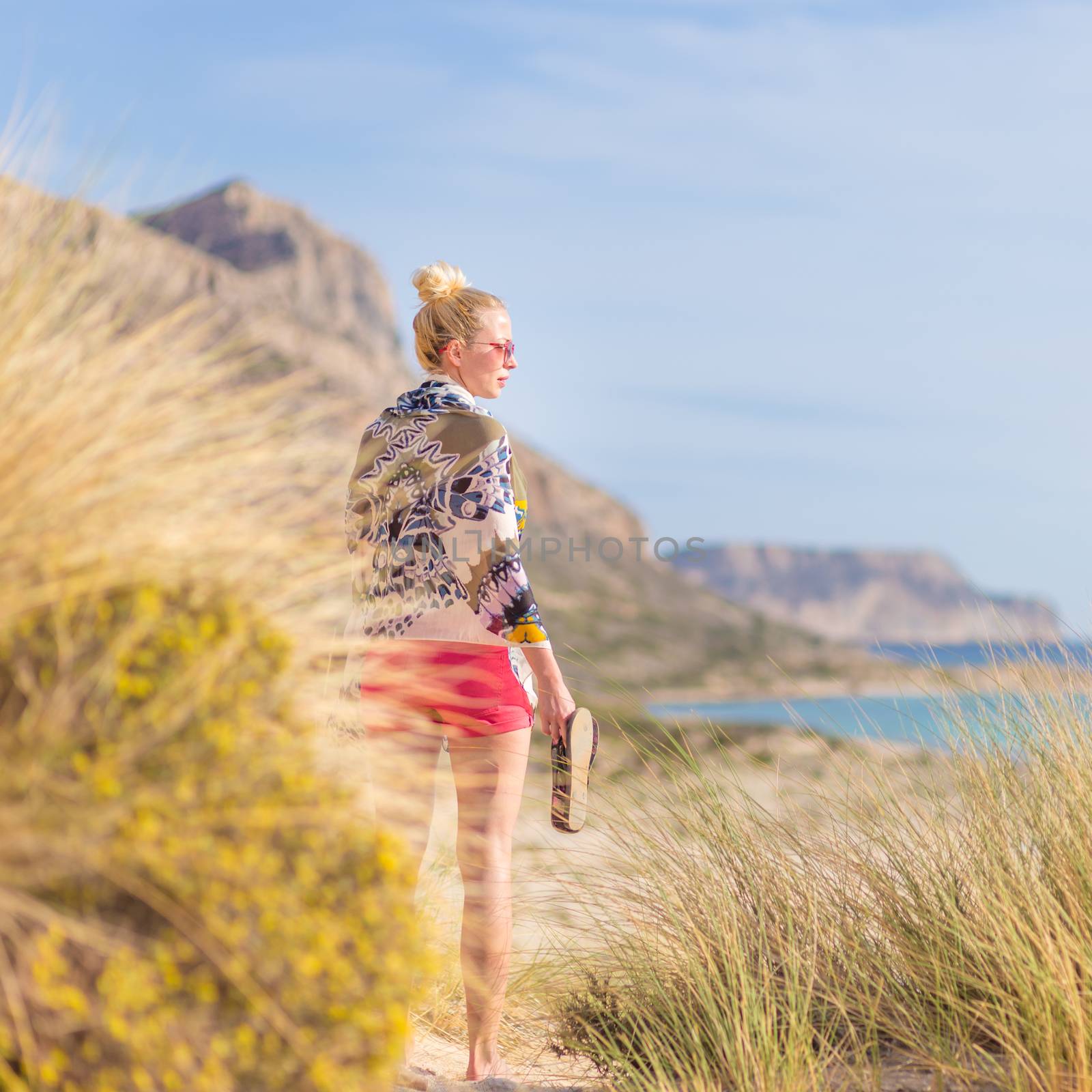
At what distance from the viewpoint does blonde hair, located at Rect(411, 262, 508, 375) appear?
3.05 m

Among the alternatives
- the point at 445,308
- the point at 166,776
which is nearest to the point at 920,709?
the point at 445,308

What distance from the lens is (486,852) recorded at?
2771 millimetres

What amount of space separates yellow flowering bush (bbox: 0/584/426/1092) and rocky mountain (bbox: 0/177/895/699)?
19.5 inches

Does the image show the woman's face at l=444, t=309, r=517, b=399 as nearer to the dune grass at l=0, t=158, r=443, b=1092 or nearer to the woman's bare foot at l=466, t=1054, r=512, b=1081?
the dune grass at l=0, t=158, r=443, b=1092

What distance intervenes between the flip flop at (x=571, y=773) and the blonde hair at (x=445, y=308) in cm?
108

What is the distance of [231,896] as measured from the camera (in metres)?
1.59

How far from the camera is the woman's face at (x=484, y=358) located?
3.06 metres

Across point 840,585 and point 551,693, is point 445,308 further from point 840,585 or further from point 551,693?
point 840,585

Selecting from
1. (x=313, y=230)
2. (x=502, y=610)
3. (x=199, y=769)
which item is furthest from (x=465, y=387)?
(x=313, y=230)

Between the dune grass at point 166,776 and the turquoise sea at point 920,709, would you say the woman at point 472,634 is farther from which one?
the dune grass at point 166,776

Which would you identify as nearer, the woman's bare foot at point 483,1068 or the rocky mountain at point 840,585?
the woman's bare foot at point 483,1068

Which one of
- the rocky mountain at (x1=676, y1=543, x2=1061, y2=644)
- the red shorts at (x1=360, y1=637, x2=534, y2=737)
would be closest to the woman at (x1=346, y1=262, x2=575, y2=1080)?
the red shorts at (x1=360, y1=637, x2=534, y2=737)

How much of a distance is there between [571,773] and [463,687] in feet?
1.14

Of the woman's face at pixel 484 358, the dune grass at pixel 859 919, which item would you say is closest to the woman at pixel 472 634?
the woman's face at pixel 484 358
